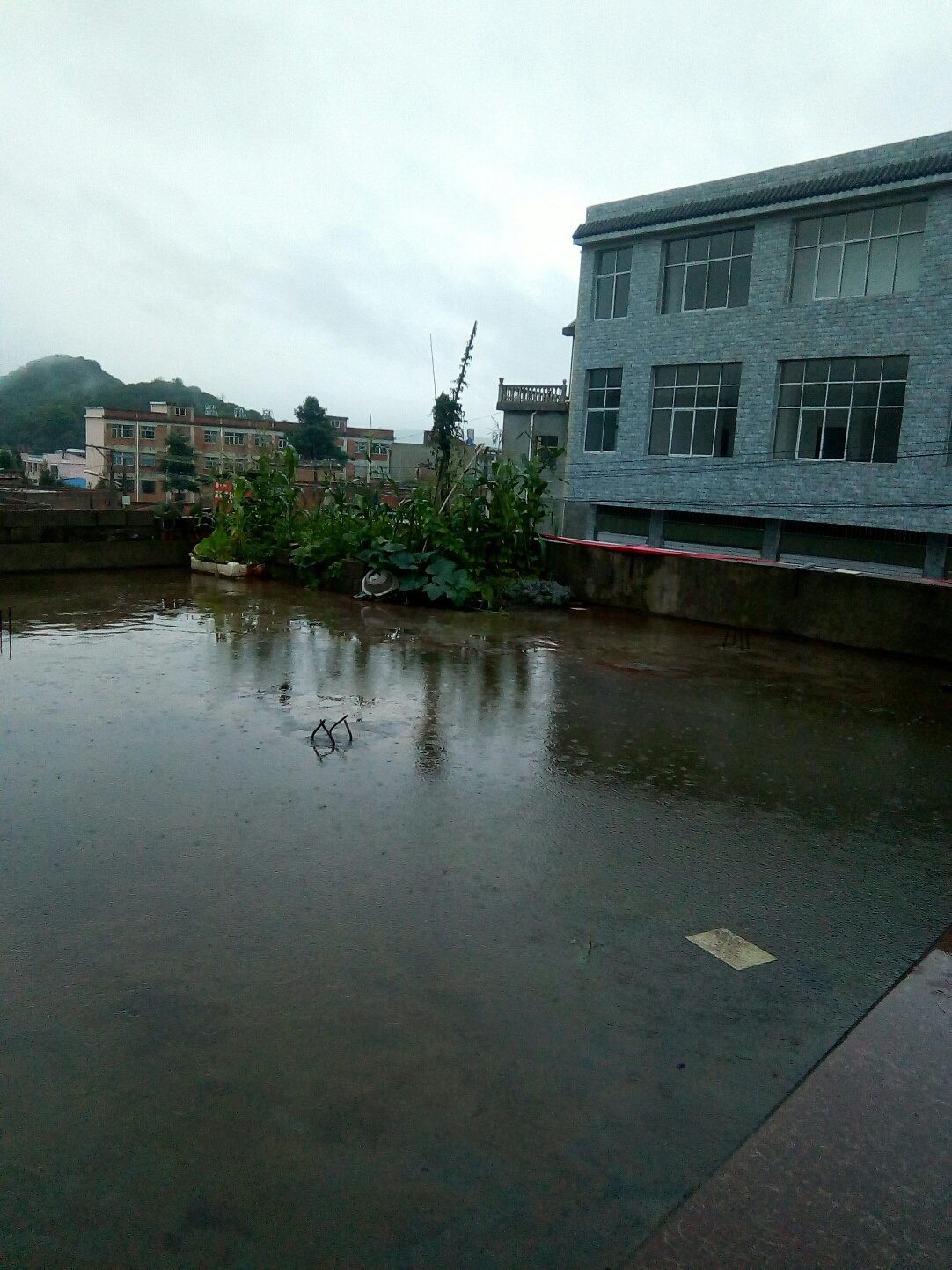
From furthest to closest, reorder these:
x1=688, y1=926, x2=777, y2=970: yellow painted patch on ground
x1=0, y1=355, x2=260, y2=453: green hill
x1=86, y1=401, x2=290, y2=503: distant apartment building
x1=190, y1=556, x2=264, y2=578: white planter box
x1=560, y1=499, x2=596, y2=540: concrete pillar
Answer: x1=0, y1=355, x2=260, y2=453: green hill < x1=86, y1=401, x2=290, y2=503: distant apartment building < x1=560, y1=499, x2=596, y2=540: concrete pillar < x1=190, y1=556, x2=264, y2=578: white planter box < x1=688, y1=926, x2=777, y2=970: yellow painted patch on ground

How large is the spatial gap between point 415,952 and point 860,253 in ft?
75.1

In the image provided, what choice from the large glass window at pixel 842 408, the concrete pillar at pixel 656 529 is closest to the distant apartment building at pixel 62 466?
the concrete pillar at pixel 656 529

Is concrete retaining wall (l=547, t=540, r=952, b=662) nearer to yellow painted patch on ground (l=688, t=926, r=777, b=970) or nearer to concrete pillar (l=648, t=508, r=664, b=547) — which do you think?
yellow painted patch on ground (l=688, t=926, r=777, b=970)

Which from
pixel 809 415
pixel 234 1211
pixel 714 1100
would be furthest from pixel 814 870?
pixel 809 415

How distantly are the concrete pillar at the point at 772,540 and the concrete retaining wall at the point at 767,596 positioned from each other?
1248 centimetres

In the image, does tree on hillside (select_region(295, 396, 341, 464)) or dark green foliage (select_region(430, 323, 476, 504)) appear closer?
dark green foliage (select_region(430, 323, 476, 504))

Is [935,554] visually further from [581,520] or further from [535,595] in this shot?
[535,595]

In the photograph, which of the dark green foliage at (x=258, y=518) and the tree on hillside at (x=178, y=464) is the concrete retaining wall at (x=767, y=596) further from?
the tree on hillside at (x=178, y=464)

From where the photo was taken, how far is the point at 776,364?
899 inches

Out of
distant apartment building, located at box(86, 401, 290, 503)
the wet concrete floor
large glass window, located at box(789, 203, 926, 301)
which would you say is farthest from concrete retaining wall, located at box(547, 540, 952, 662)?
distant apartment building, located at box(86, 401, 290, 503)

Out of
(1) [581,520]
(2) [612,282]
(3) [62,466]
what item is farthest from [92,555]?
(3) [62,466]

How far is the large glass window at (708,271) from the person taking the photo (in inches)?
928

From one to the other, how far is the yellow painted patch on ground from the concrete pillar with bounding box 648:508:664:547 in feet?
75.1

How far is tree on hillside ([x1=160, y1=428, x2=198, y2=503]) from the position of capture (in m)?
63.2
